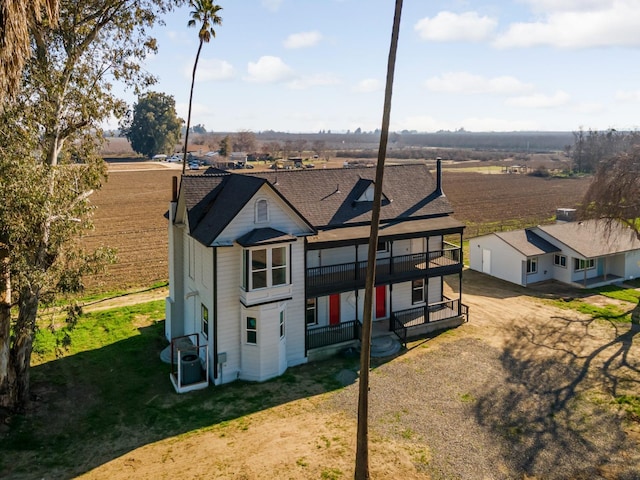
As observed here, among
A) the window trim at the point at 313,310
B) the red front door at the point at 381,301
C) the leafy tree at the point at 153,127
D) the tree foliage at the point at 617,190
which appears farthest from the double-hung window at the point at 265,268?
the leafy tree at the point at 153,127

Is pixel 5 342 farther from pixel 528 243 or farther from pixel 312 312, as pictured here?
pixel 528 243

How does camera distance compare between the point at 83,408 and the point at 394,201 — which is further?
the point at 394,201

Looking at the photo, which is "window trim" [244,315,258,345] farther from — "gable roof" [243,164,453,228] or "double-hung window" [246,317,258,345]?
"gable roof" [243,164,453,228]

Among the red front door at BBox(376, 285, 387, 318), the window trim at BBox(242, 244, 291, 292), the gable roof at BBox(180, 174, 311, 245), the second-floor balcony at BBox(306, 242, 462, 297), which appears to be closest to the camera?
the window trim at BBox(242, 244, 291, 292)

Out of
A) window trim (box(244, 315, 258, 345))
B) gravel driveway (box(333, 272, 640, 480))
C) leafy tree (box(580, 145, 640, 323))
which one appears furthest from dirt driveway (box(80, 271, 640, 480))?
leafy tree (box(580, 145, 640, 323))

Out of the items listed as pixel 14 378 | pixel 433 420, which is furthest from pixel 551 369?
pixel 14 378

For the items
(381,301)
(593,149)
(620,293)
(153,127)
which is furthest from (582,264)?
(153,127)

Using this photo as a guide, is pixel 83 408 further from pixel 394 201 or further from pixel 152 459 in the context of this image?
pixel 394 201

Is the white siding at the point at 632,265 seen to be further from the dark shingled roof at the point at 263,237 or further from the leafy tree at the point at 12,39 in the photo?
the leafy tree at the point at 12,39

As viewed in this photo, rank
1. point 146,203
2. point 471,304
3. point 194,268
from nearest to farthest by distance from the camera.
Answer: point 194,268 < point 471,304 < point 146,203
